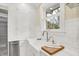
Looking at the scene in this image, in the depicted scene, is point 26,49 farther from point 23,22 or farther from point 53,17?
point 53,17

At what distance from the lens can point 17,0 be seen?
5.00 ft

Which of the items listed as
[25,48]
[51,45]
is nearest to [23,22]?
[25,48]

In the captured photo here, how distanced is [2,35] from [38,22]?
1.88 feet

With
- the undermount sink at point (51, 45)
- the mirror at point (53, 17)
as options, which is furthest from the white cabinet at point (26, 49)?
the mirror at point (53, 17)

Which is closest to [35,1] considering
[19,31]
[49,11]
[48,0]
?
[48,0]

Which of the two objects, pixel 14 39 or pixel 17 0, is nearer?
pixel 17 0

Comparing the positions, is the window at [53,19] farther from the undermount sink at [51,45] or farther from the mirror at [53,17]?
the undermount sink at [51,45]

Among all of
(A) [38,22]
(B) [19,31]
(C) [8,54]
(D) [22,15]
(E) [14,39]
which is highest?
(D) [22,15]

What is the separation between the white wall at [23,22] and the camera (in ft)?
5.45

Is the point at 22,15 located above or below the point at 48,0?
below

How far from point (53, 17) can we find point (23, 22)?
0.46m

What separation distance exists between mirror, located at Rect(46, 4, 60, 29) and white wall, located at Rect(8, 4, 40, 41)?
0.52 ft

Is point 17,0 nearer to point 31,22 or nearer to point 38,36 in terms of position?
point 31,22

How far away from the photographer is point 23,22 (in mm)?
1696
